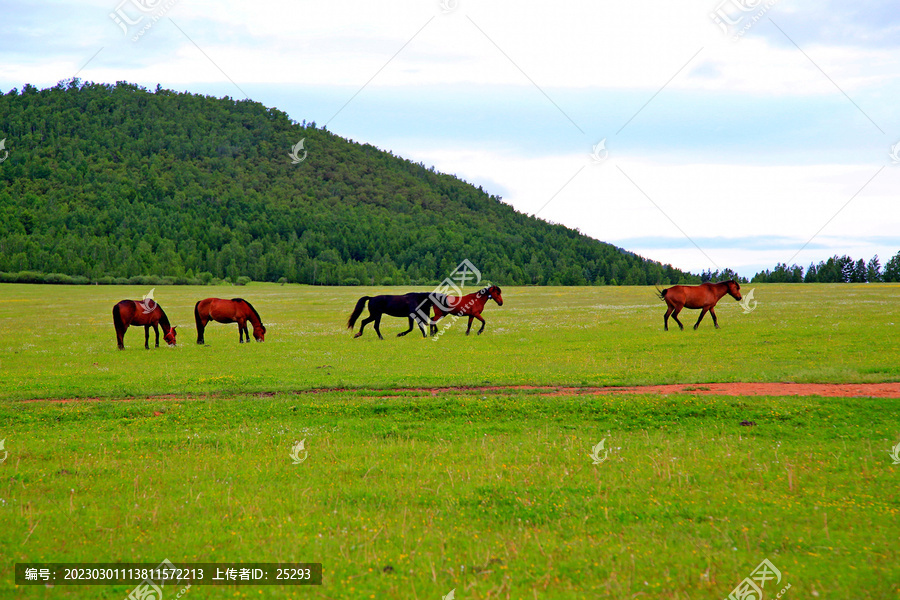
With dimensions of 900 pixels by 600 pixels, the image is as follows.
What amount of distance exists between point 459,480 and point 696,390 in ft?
31.4

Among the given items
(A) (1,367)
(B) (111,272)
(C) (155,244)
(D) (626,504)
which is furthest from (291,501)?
(C) (155,244)

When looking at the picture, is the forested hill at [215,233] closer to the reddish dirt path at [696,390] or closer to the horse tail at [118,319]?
→ the horse tail at [118,319]

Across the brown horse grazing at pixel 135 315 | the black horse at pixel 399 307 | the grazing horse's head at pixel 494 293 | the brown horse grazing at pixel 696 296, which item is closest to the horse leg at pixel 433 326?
the black horse at pixel 399 307

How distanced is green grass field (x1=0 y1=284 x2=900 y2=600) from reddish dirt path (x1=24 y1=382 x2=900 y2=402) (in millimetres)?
299

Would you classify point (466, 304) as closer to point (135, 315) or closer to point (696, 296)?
point (696, 296)

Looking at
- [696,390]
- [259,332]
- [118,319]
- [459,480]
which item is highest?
[118,319]

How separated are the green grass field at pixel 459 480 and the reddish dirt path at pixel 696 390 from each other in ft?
0.98

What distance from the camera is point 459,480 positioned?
9734 mm

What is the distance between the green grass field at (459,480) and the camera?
6.91 metres

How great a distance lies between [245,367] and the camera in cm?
2258

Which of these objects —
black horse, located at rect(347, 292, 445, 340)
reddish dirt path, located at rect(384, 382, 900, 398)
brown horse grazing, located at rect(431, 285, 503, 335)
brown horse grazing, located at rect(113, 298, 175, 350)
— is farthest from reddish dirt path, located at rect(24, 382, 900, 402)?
brown horse grazing, located at rect(431, 285, 503, 335)

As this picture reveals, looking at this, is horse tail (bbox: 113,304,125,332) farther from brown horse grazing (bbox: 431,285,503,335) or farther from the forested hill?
the forested hill

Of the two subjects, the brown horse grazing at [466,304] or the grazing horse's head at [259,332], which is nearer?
the grazing horse's head at [259,332]

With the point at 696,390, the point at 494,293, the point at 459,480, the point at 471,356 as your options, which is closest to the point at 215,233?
the point at 494,293
